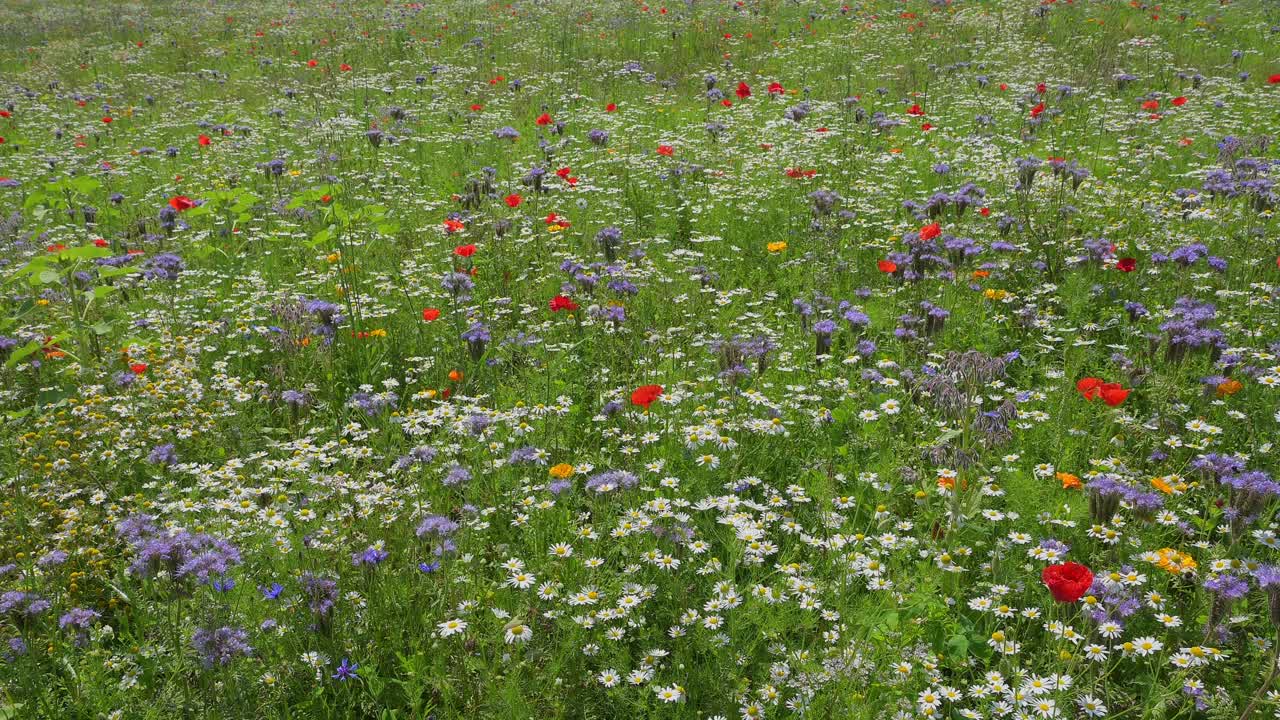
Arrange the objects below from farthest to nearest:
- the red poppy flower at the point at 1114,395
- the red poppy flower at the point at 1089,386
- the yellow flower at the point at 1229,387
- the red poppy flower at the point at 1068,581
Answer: the yellow flower at the point at 1229,387 → the red poppy flower at the point at 1089,386 → the red poppy flower at the point at 1114,395 → the red poppy flower at the point at 1068,581

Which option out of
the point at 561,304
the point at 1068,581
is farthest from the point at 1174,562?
the point at 561,304

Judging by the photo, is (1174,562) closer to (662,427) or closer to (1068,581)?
(1068,581)

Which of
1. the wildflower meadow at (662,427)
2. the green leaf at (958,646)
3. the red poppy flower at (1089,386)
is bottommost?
the green leaf at (958,646)

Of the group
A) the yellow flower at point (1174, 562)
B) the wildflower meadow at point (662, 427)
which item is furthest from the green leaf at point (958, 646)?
the yellow flower at point (1174, 562)

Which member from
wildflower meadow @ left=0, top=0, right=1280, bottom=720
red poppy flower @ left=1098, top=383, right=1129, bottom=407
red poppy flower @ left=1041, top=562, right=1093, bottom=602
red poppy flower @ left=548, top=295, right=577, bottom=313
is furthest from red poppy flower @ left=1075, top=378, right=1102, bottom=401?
red poppy flower @ left=548, top=295, right=577, bottom=313

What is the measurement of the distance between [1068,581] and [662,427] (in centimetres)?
198

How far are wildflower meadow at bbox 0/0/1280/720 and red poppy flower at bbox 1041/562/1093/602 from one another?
0.04 feet

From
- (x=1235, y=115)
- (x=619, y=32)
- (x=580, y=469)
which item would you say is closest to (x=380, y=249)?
(x=580, y=469)

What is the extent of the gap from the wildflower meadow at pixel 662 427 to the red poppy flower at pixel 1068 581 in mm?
13

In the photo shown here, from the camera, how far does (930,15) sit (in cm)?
1458

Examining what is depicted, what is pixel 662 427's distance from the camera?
380 cm

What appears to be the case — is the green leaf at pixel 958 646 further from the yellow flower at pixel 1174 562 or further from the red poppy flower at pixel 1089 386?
the red poppy flower at pixel 1089 386

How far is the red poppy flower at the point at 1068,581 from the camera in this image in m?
2.18

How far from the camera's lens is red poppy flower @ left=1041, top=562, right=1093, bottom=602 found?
218 centimetres
